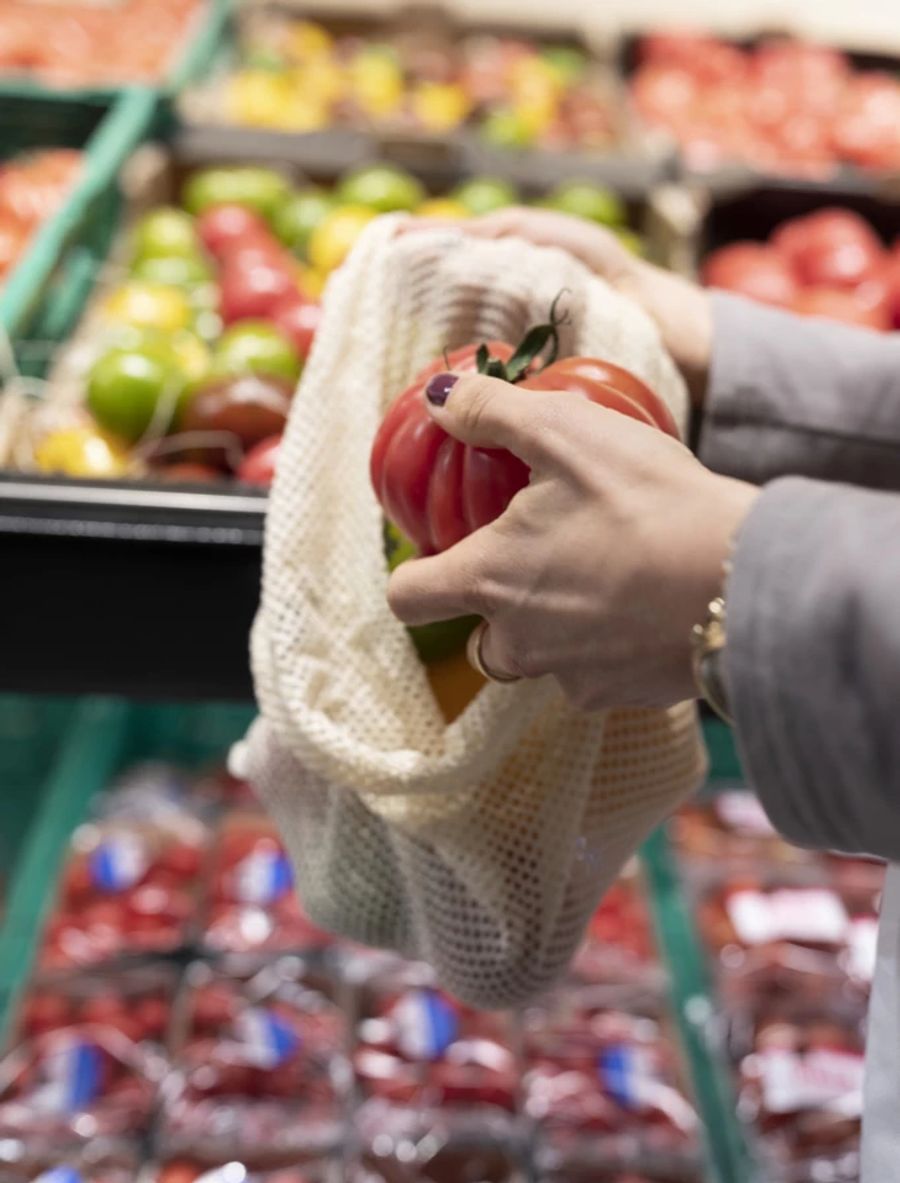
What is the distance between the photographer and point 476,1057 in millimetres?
1688

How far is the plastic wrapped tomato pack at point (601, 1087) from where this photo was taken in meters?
1.59

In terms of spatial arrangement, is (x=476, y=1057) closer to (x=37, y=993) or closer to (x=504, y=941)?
(x=37, y=993)

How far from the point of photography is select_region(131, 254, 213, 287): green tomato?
1894 millimetres

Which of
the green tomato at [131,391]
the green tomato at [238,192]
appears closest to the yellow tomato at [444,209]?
the green tomato at [238,192]

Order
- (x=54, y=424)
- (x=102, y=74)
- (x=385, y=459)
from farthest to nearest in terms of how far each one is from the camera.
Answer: (x=102, y=74) → (x=54, y=424) → (x=385, y=459)

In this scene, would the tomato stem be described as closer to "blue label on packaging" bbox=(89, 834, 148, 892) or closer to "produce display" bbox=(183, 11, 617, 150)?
"blue label on packaging" bbox=(89, 834, 148, 892)

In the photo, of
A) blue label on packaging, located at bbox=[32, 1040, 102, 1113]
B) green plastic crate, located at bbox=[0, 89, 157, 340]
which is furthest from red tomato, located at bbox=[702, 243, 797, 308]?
blue label on packaging, located at bbox=[32, 1040, 102, 1113]

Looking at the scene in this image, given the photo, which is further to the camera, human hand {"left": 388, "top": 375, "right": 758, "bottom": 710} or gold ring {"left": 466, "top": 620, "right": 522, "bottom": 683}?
gold ring {"left": 466, "top": 620, "right": 522, "bottom": 683}

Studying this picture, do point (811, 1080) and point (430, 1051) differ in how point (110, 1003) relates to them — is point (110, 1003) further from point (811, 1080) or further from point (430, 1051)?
point (811, 1080)

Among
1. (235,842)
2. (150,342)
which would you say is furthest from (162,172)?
(235,842)

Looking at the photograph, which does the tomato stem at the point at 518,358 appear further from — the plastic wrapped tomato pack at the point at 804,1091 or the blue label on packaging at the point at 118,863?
the blue label on packaging at the point at 118,863

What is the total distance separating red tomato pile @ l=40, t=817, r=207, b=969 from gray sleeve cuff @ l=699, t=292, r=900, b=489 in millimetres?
1188

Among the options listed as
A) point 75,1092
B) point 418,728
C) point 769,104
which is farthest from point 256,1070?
point 769,104

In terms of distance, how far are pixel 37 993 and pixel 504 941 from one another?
3.63ft
